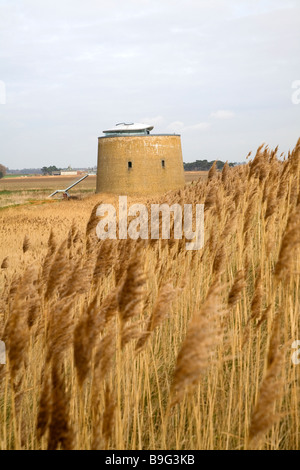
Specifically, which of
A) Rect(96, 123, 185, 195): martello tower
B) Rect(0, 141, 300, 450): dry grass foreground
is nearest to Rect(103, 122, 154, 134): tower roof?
Rect(96, 123, 185, 195): martello tower

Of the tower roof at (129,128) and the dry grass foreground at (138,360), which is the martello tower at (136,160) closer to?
the tower roof at (129,128)

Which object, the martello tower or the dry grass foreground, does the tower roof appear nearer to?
the martello tower

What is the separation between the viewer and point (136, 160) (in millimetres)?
25984

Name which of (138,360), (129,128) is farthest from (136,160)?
(138,360)

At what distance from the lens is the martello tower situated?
85.4 feet

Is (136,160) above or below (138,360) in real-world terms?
above

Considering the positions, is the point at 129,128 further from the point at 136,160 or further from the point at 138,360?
the point at 138,360

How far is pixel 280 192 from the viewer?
298 centimetres

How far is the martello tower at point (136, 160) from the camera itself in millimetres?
26016

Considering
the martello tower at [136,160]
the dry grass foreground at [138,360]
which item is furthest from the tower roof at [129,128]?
the dry grass foreground at [138,360]

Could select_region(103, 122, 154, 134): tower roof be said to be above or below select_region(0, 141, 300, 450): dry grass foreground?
above
